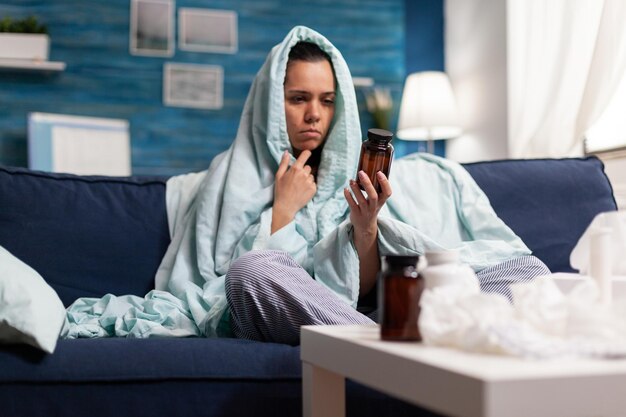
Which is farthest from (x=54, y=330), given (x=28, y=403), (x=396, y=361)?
(x=396, y=361)

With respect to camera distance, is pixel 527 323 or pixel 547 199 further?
pixel 547 199

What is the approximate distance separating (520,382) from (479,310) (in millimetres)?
149

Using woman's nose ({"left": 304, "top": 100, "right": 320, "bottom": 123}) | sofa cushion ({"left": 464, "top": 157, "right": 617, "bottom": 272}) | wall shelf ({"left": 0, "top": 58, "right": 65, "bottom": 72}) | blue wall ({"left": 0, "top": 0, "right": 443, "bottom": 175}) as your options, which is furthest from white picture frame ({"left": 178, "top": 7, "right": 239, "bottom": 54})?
sofa cushion ({"left": 464, "top": 157, "right": 617, "bottom": 272})

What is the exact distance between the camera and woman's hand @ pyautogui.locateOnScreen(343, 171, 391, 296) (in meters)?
1.46

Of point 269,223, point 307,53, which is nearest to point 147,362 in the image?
point 269,223

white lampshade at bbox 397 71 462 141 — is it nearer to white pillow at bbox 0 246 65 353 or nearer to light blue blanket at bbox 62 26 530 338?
light blue blanket at bbox 62 26 530 338

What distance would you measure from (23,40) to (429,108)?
1.97 m

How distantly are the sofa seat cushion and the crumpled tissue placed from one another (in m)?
0.54

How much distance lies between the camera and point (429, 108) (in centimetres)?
375

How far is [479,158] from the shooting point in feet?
12.5

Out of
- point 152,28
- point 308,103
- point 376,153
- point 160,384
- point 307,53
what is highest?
point 152,28

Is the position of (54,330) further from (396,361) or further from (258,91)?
(258,91)

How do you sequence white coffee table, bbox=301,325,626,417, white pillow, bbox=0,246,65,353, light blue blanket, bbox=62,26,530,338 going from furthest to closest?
1. light blue blanket, bbox=62,26,530,338
2. white pillow, bbox=0,246,65,353
3. white coffee table, bbox=301,325,626,417

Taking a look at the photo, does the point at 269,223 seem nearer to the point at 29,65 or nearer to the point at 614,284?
the point at 614,284
